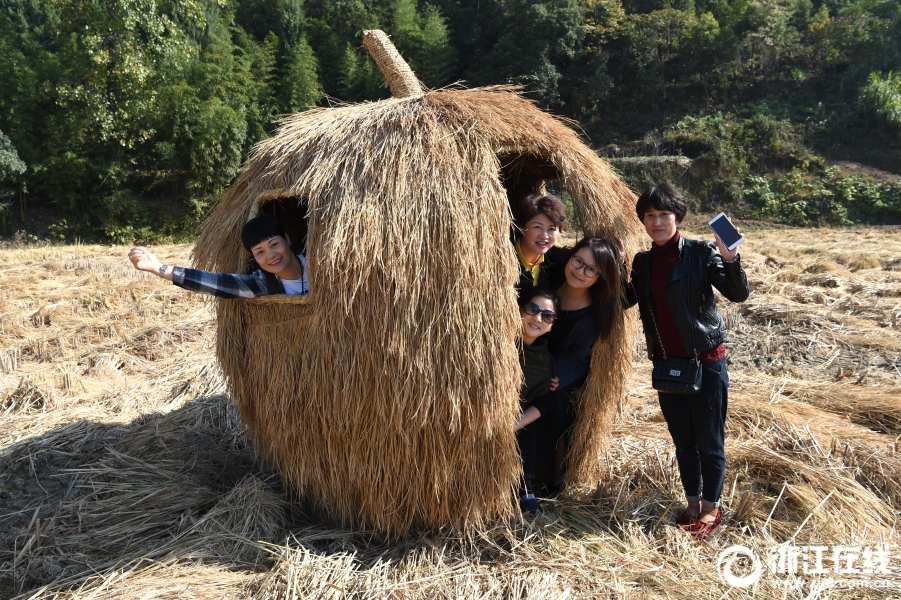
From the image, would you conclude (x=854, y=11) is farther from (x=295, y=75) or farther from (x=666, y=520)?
(x=666, y=520)

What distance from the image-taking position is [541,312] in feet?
9.91

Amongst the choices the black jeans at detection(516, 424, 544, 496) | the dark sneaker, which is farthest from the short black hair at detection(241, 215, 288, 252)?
the dark sneaker

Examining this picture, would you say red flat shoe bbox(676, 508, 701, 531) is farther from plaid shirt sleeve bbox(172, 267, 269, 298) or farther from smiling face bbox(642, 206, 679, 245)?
plaid shirt sleeve bbox(172, 267, 269, 298)

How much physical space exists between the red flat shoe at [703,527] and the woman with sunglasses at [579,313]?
84cm

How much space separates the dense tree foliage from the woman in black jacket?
442 inches

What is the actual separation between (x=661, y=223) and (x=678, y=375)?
0.76 m

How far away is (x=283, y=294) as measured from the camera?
2.98 metres

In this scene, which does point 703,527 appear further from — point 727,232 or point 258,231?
point 258,231

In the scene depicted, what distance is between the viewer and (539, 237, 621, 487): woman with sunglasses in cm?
303

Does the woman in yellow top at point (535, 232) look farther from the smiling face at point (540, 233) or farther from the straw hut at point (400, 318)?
the straw hut at point (400, 318)

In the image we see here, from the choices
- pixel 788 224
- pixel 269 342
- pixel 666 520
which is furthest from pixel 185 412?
pixel 788 224

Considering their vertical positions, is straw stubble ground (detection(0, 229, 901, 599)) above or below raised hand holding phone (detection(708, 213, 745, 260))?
below

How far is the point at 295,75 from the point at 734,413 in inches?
807

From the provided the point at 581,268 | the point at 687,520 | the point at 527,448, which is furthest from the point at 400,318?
the point at 687,520
